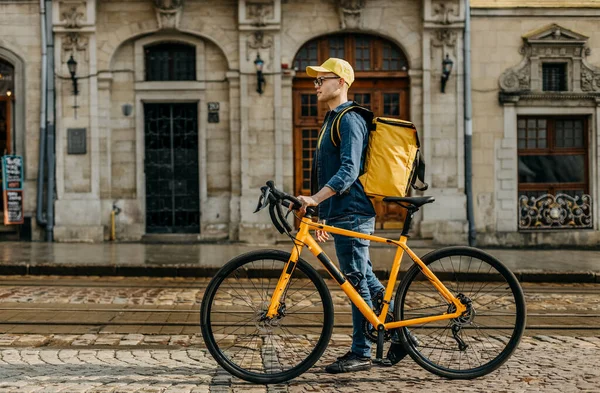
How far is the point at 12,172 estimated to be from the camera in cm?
1797

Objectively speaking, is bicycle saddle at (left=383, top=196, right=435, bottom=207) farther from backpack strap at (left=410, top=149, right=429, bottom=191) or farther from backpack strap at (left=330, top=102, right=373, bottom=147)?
backpack strap at (left=330, top=102, right=373, bottom=147)

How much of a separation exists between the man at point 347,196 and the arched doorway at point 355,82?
13.3 m

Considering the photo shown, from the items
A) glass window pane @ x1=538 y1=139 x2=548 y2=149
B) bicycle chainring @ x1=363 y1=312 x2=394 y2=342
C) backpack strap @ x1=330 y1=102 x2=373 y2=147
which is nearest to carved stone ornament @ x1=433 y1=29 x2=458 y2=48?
glass window pane @ x1=538 y1=139 x2=548 y2=149

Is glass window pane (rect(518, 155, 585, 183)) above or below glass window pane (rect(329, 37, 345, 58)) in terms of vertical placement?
below

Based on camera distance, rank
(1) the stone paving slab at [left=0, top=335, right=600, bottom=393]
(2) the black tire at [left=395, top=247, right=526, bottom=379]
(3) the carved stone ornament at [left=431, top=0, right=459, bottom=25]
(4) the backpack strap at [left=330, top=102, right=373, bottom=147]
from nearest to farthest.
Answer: (1) the stone paving slab at [left=0, top=335, right=600, bottom=393]
(2) the black tire at [left=395, top=247, right=526, bottom=379]
(4) the backpack strap at [left=330, top=102, right=373, bottom=147]
(3) the carved stone ornament at [left=431, top=0, right=459, bottom=25]

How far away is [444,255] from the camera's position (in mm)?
5023

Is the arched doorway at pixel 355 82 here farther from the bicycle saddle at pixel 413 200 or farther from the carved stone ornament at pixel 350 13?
the bicycle saddle at pixel 413 200

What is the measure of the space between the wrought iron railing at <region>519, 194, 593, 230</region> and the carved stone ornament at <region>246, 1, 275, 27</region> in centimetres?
706

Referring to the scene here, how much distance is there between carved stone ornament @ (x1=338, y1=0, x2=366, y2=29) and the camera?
18203mm

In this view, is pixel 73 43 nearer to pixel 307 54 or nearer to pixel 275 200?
pixel 307 54

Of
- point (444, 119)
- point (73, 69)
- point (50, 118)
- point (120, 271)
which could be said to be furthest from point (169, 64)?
point (120, 271)

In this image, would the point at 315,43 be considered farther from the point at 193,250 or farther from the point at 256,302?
the point at 256,302

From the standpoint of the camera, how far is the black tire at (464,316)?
16.4 ft

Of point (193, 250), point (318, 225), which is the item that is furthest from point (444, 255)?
point (193, 250)
